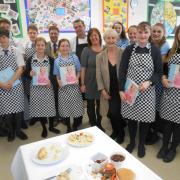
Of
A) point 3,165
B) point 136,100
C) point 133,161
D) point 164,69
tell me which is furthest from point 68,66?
point 133,161

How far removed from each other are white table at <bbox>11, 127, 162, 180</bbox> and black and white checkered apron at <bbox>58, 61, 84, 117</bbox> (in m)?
1.20

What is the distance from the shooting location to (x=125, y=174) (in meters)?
1.34

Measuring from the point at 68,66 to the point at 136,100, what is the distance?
93 cm

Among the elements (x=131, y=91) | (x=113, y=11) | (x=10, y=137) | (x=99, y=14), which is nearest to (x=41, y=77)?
Result: (x=10, y=137)

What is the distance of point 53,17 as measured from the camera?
4188 mm

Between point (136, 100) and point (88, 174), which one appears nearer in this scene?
point (88, 174)

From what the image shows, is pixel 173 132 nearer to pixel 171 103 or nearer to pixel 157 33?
pixel 171 103

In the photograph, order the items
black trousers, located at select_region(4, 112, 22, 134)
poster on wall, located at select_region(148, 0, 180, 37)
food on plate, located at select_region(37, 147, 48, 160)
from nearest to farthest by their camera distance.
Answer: food on plate, located at select_region(37, 147, 48, 160), black trousers, located at select_region(4, 112, 22, 134), poster on wall, located at select_region(148, 0, 180, 37)

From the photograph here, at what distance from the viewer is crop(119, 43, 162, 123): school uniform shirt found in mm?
2359

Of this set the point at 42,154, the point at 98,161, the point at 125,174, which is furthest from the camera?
the point at 42,154

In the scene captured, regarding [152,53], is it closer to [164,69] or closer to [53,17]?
[164,69]

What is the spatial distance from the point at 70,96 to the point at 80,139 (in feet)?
4.38

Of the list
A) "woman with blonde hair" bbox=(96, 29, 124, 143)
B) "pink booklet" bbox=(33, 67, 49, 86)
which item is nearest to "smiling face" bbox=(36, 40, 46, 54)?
"pink booklet" bbox=(33, 67, 49, 86)

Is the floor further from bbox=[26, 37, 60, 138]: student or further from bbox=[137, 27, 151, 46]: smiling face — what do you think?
bbox=[137, 27, 151, 46]: smiling face
